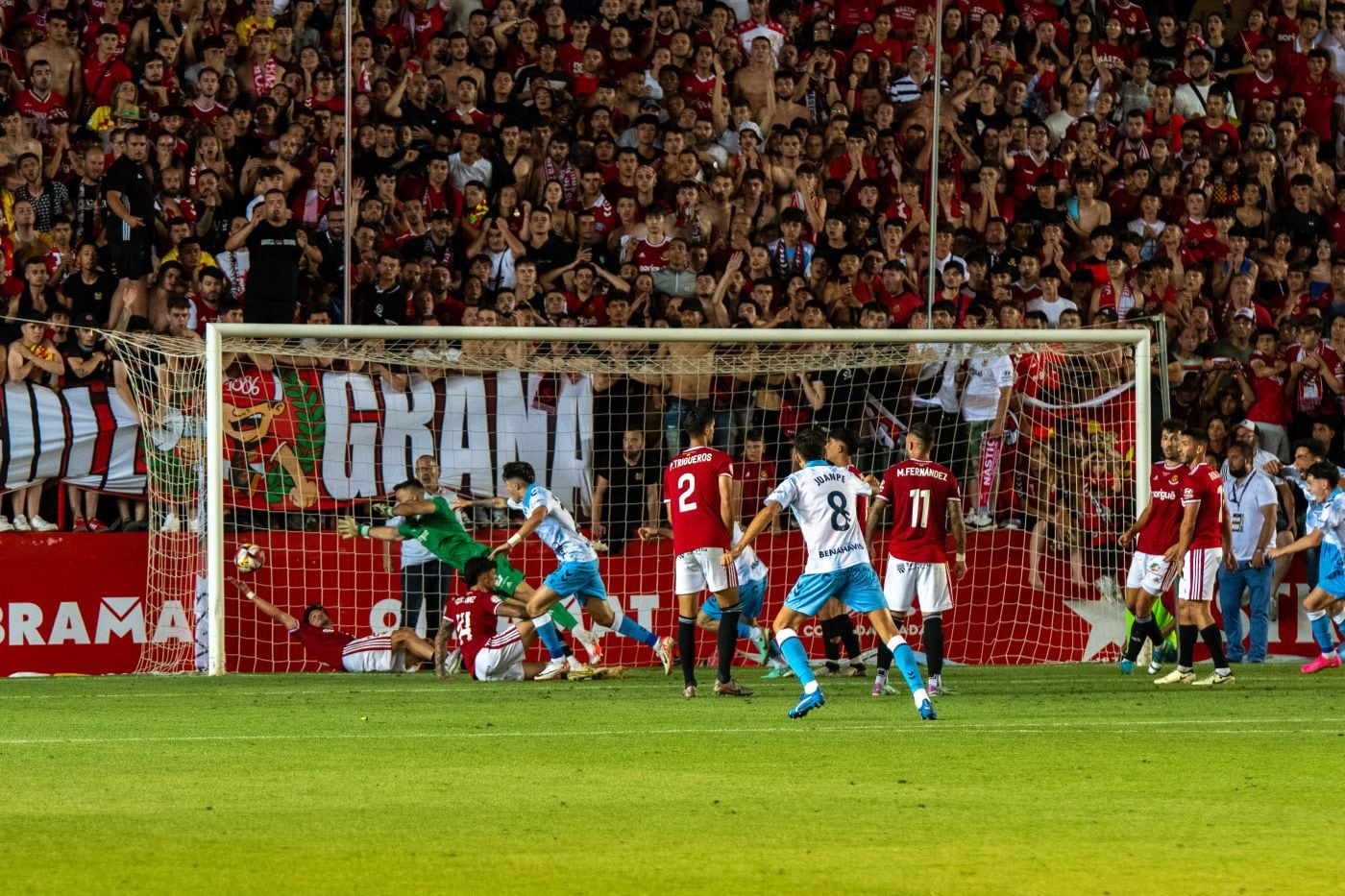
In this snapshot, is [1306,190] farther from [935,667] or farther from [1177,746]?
[1177,746]

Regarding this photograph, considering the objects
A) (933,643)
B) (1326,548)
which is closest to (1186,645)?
(933,643)

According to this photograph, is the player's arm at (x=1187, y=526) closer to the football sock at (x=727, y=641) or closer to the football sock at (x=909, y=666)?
the football sock at (x=727, y=641)

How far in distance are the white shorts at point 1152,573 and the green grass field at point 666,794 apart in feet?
6.24

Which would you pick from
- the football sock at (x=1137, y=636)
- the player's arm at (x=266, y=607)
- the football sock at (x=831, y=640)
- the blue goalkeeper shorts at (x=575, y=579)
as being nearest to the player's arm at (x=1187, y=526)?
the football sock at (x=1137, y=636)

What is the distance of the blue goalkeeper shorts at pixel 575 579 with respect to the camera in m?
14.2

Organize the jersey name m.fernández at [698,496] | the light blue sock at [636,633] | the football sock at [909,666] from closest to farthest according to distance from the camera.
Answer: the football sock at [909,666]
the jersey name m.fernández at [698,496]
the light blue sock at [636,633]

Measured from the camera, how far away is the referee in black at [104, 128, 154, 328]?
15672 millimetres

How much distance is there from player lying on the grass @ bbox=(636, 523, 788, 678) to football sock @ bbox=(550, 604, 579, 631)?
92cm

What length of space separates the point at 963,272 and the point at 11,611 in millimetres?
9383

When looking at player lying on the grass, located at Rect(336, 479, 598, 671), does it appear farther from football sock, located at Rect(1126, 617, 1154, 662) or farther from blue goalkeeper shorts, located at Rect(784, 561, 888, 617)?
football sock, located at Rect(1126, 617, 1154, 662)

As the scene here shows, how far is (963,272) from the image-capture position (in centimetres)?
1831

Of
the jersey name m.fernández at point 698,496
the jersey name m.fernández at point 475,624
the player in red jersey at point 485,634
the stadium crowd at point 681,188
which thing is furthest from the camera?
the stadium crowd at point 681,188

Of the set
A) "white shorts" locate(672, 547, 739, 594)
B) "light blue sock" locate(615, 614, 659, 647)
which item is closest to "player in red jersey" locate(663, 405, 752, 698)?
"white shorts" locate(672, 547, 739, 594)

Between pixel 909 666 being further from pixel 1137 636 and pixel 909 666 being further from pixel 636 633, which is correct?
pixel 1137 636
